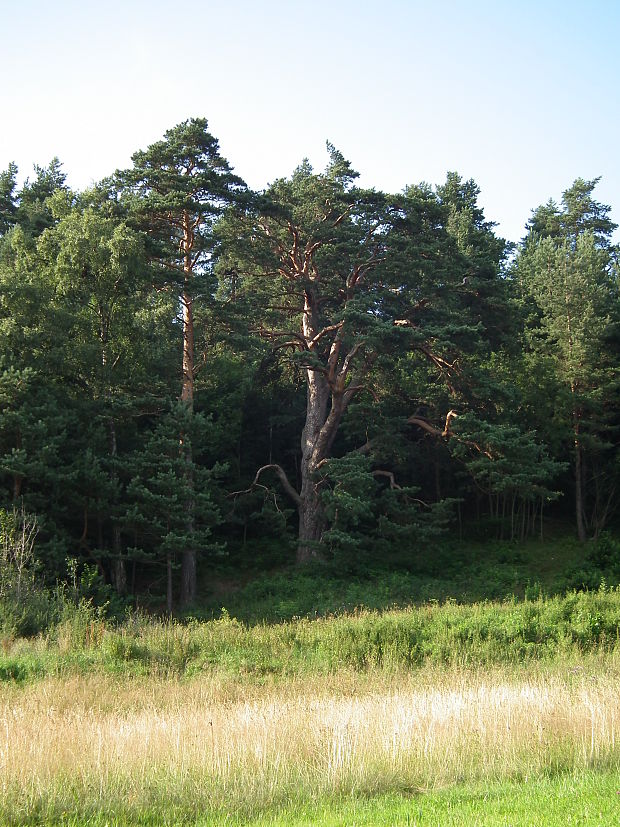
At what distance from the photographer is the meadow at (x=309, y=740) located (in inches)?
270

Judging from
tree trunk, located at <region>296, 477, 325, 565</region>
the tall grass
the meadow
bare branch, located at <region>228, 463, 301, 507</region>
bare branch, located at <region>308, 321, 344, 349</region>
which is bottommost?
the tall grass

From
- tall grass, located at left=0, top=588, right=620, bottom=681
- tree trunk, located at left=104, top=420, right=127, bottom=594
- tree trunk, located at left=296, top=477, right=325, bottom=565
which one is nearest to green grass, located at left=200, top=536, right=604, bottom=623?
tree trunk, located at left=296, top=477, right=325, bottom=565

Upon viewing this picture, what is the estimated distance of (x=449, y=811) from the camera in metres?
6.53

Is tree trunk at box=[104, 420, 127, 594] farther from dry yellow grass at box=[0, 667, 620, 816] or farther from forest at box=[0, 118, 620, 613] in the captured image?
dry yellow grass at box=[0, 667, 620, 816]

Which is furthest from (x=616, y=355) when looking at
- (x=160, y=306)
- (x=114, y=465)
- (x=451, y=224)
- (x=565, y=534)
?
(x=114, y=465)

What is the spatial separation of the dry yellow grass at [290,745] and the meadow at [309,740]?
2cm

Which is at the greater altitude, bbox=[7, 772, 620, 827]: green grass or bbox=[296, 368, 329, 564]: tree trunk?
bbox=[296, 368, 329, 564]: tree trunk

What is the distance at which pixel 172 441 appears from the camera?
80.6ft

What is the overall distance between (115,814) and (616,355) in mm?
32573

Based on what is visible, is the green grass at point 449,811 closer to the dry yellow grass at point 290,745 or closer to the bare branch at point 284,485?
the dry yellow grass at point 290,745

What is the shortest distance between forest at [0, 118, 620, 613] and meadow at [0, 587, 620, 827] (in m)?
8.45

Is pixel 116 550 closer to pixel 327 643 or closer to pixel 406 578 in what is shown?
pixel 406 578

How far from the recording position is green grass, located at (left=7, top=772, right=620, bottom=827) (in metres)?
6.17

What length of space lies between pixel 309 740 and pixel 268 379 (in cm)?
2519
